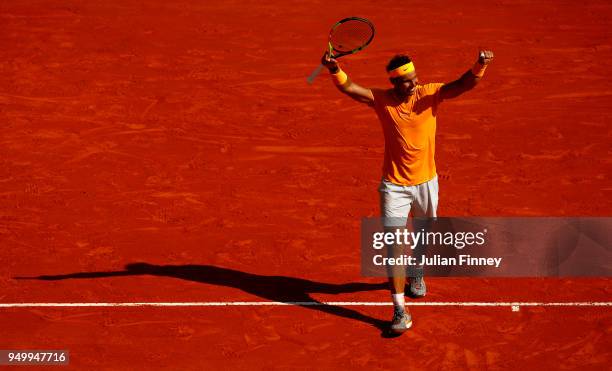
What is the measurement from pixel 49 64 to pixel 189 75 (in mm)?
2196

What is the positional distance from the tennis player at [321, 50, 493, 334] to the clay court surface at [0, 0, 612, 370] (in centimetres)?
106

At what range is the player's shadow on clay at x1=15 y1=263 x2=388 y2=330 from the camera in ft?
27.5

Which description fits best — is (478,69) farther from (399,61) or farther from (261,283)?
(261,283)

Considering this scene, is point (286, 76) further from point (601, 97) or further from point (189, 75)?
point (601, 97)

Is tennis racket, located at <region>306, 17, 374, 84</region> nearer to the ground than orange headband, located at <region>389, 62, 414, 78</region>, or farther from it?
farther from it

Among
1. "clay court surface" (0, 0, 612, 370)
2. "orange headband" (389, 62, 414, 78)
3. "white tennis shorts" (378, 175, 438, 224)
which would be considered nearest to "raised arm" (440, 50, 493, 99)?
"orange headband" (389, 62, 414, 78)

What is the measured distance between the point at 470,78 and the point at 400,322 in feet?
7.16

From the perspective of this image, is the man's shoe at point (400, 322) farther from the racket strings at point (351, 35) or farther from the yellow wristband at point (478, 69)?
the racket strings at point (351, 35)

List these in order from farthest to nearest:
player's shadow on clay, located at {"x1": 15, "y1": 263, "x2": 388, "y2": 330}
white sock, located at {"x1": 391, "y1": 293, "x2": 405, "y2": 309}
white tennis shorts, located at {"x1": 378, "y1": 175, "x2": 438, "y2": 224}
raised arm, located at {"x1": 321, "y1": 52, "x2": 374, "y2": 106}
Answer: player's shadow on clay, located at {"x1": 15, "y1": 263, "x2": 388, "y2": 330} < white sock, located at {"x1": 391, "y1": 293, "x2": 405, "y2": 309} < white tennis shorts, located at {"x1": 378, "y1": 175, "x2": 438, "y2": 224} < raised arm, located at {"x1": 321, "y1": 52, "x2": 374, "y2": 106}

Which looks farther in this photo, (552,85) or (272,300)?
(552,85)

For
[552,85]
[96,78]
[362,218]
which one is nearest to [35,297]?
[362,218]

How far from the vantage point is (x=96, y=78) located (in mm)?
12852

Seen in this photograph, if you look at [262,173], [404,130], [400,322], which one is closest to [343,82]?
[404,130]

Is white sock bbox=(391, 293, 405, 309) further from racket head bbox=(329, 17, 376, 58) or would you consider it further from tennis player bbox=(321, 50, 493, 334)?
racket head bbox=(329, 17, 376, 58)
